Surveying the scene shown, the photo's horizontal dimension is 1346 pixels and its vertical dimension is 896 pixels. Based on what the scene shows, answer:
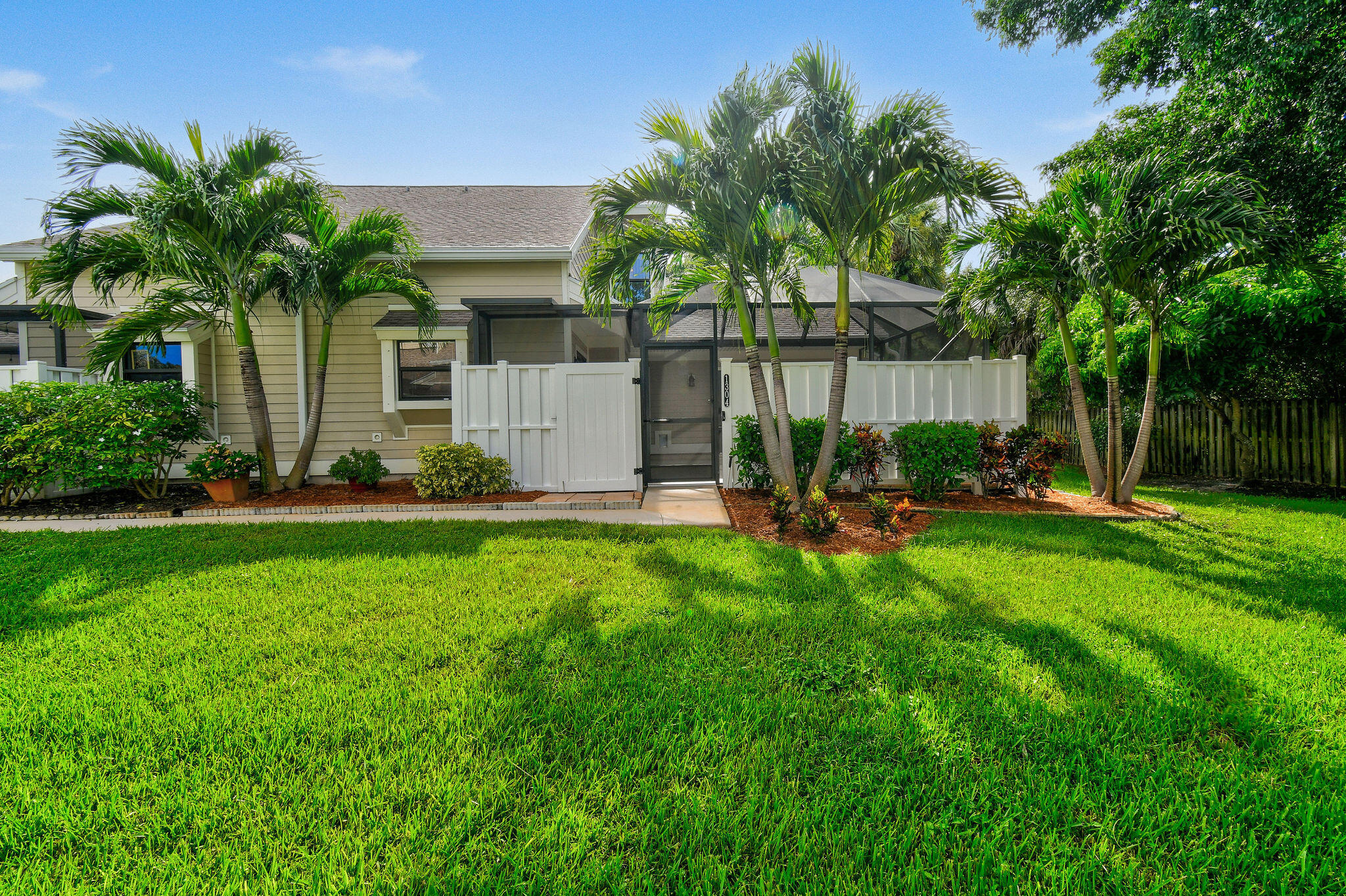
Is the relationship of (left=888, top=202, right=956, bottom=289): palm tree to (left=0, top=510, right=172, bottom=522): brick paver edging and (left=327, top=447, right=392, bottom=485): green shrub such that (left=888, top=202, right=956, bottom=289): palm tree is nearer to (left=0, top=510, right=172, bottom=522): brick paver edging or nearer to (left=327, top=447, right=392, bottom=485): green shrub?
(left=327, top=447, right=392, bottom=485): green shrub

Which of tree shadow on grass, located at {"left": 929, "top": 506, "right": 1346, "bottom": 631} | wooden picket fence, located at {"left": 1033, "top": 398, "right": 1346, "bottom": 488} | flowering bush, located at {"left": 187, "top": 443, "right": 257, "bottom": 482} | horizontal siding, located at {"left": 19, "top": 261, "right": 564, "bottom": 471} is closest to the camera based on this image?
tree shadow on grass, located at {"left": 929, "top": 506, "right": 1346, "bottom": 631}

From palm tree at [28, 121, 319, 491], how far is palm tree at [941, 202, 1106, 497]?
7.84 metres

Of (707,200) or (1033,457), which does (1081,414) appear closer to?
(1033,457)

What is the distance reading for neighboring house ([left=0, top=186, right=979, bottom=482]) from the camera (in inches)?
325

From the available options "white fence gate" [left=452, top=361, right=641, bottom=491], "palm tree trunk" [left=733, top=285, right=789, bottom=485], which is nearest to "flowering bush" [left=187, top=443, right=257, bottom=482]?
"white fence gate" [left=452, top=361, right=641, bottom=491]

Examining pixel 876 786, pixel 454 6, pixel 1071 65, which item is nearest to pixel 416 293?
pixel 454 6

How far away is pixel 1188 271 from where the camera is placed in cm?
618

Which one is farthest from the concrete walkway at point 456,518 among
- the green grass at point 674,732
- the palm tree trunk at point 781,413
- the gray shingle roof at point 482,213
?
the gray shingle roof at point 482,213

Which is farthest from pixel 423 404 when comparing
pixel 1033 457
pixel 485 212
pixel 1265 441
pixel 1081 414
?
pixel 1265 441

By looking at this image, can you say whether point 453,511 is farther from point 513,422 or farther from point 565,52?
point 565,52

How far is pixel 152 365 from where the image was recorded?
28.5 feet

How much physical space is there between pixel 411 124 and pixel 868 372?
7376 millimetres

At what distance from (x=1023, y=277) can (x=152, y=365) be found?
12.0m

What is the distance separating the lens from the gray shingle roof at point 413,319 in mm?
8328
